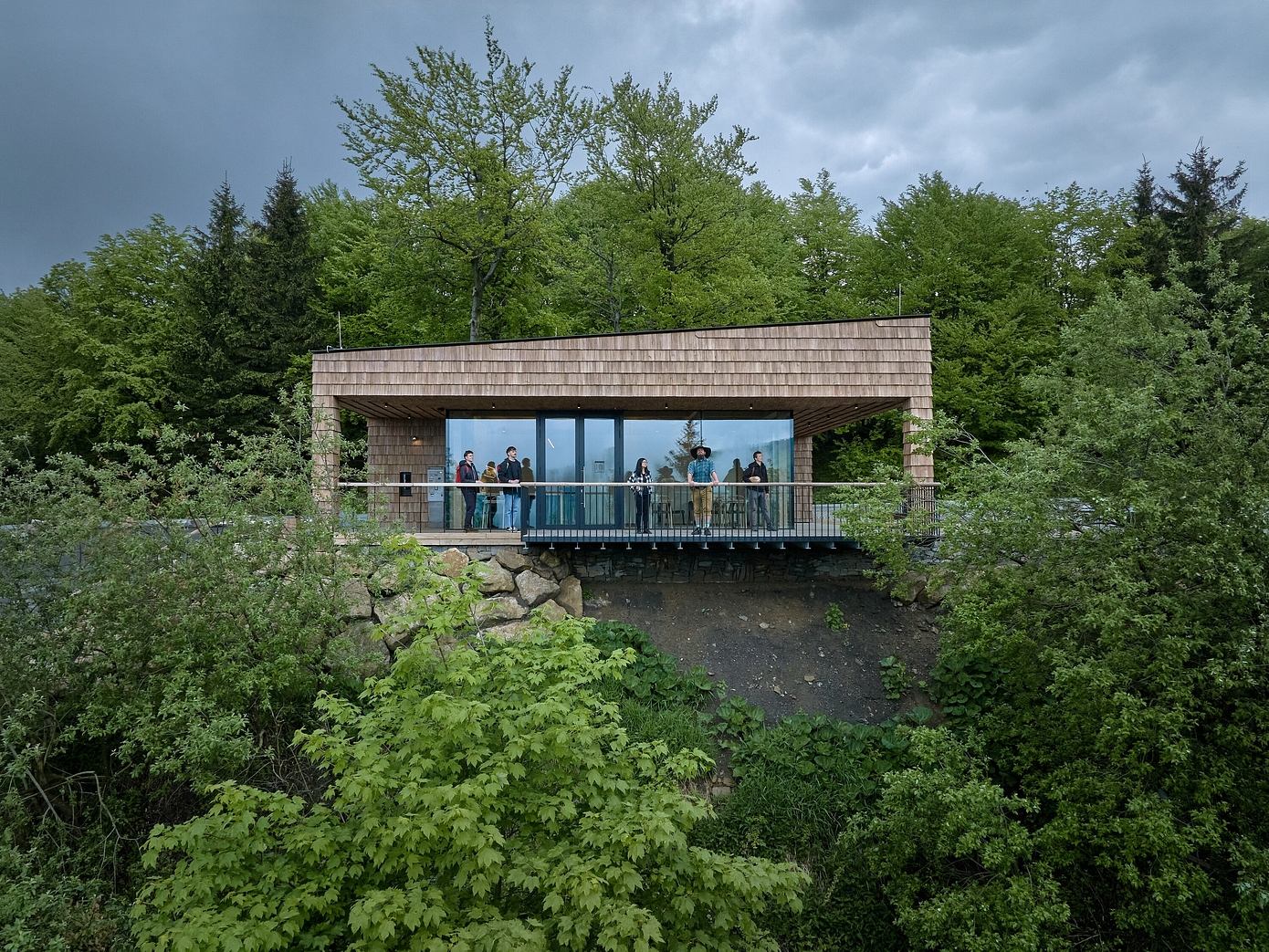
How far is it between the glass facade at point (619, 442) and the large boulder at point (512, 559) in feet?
9.84

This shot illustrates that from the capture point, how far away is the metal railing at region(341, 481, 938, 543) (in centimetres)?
1145

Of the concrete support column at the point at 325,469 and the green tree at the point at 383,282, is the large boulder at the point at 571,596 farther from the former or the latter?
the green tree at the point at 383,282

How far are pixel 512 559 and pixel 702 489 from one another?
332cm

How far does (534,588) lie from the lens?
37.3 feet

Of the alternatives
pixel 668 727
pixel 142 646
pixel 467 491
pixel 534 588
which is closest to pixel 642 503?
pixel 534 588

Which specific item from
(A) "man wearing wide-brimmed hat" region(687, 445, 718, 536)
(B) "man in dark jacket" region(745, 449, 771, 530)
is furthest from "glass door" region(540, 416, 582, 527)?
(B) "man in dark jacket" region(745, 449, 771, 530)

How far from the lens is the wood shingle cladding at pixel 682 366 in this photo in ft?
42.4

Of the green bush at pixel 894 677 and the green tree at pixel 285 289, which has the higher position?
the green tree at pixel 285 289

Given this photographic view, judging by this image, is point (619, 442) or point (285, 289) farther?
point (285, 289)

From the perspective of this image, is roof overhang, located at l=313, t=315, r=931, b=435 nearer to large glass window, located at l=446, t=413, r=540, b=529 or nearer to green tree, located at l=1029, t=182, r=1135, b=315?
large glass window, located at l=446, t=413, r=540, b=529

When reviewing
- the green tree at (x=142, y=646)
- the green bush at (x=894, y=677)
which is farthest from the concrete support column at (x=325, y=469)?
the green bush at (x=894, y=677)

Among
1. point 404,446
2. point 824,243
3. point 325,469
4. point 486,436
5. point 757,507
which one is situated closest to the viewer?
point 325,469

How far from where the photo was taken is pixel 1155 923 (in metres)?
6.22

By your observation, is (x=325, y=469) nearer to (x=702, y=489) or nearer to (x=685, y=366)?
(x=702, y=489)
